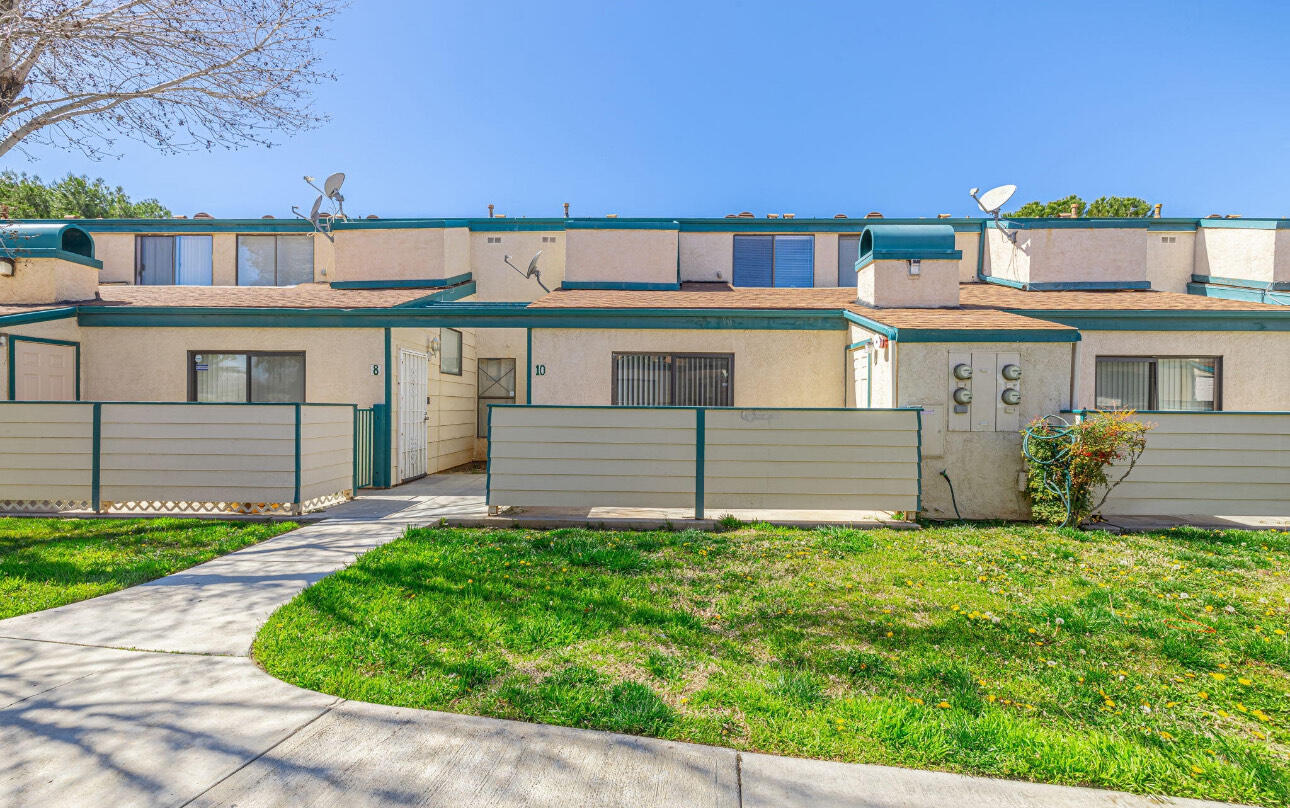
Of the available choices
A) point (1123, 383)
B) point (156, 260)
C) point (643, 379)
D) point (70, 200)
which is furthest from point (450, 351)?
point (70, 200)

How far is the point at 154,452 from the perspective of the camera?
8.20 meters

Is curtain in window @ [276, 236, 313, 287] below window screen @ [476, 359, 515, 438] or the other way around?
the other way around

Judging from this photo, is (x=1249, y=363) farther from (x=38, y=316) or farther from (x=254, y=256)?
(x=254, y=256)

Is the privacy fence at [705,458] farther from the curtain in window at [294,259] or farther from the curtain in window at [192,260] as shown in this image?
the curtain in window at [192,260]

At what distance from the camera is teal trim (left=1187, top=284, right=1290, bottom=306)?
11750mm

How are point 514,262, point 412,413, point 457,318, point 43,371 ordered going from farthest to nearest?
point 514,262 < point 412,413 < point 457,318 < point 43,371

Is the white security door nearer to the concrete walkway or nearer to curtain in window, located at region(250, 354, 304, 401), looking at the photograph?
curtain in window, located at region(250, 354, 304, 401)

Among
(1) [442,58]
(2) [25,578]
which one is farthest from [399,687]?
(1) [442,58]

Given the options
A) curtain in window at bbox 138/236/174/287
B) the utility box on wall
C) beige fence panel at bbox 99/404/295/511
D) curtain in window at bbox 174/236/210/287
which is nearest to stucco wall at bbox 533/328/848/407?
the utility box on wall

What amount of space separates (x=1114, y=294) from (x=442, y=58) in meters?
14.1

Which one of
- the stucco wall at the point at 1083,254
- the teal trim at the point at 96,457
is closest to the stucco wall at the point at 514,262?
the teal trim at the point at 96,457

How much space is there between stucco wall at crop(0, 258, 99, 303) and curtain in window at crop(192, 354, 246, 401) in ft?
9.45

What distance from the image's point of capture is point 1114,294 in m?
12.8

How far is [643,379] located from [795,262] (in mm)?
6175
